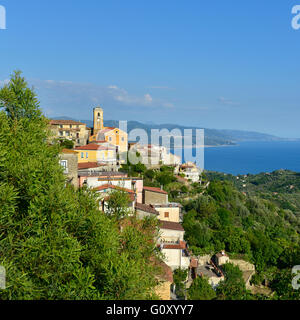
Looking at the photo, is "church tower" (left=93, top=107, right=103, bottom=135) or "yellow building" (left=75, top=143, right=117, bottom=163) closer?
"yellow building" (left=75, top=143, right=117, bottom=163)

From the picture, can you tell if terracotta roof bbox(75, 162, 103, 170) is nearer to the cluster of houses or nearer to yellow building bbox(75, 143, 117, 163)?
the cluster of houses

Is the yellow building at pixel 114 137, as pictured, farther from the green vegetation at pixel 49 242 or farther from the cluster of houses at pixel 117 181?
the green vegetation at pixel 49 242

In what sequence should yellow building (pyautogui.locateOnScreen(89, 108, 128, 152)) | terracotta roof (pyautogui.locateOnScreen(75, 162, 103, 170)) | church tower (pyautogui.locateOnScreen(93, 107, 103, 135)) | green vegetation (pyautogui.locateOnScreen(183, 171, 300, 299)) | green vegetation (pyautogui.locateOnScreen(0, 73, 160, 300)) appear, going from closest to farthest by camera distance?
green vegetation (pyautogui.locateOnScreen(0, 73, 160, 300)) → green vegetation (pyautogui.locateOnScreen(183, 171, 300, 299)) → terracotta roof (pyautogui.locateOnScreen(75, 162, 103, 170)) → yellow building (pyautogui.locateOnScreen(89, 108, 128, 152)) → church tower (pyautogui.locateOnScreen(93, 107, 103, 135))

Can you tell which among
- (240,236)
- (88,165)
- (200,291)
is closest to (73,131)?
(88,165)

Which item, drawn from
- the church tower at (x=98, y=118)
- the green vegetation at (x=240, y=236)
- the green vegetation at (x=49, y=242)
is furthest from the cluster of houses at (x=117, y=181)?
the green vegetation at (x=240, y=236)

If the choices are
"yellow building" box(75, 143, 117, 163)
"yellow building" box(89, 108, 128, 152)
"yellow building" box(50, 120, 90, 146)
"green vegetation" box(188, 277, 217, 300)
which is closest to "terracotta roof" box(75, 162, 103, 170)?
"yellow building" box(75, 143, 117, 163)

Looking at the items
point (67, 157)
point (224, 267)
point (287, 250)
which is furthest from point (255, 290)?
point (67, 157)

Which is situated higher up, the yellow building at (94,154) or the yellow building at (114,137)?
the yellow building at (114,137)
